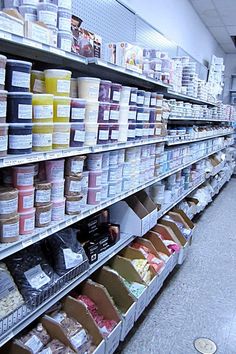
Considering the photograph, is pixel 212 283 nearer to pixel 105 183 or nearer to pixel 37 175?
pixel 105 183

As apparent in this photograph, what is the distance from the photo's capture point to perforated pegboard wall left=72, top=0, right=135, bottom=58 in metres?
2.36

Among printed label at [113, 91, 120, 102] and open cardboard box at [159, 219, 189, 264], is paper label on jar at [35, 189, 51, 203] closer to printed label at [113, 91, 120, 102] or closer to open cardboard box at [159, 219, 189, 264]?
printed label at [113, 91, 120, 102]

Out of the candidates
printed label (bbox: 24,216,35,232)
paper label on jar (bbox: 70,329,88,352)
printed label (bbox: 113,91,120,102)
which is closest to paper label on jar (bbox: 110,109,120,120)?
printed label (bbox: 113,91,120,102)

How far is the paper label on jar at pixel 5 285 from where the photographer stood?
1.33 m

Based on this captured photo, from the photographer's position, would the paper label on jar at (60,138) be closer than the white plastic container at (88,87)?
Yes

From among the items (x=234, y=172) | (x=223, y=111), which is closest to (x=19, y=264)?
(x=223, y=111)

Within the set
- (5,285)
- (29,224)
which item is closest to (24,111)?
(29,224)

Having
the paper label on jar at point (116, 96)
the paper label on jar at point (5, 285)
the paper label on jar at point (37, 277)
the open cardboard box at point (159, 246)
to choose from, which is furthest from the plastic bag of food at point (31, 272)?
the open cardboard box at point (159, 246)

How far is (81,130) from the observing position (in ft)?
5.31

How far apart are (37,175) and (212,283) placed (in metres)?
2.13

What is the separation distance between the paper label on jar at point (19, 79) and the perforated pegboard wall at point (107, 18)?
4.10ft

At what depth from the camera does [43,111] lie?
1.35 metres

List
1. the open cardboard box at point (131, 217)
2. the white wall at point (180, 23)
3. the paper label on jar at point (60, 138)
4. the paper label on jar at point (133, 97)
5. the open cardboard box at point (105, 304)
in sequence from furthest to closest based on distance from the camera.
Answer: the white wall at point (180, 23) < the open cardboard box at point (131, 217) < the paper label on jar at point (133, 97) < the open cardboard box at point (105, 304) < the paper label on jar at point (60, 138)

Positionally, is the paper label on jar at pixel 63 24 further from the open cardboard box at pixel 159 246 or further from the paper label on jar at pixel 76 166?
the open cardboard box at pixel 159 246
